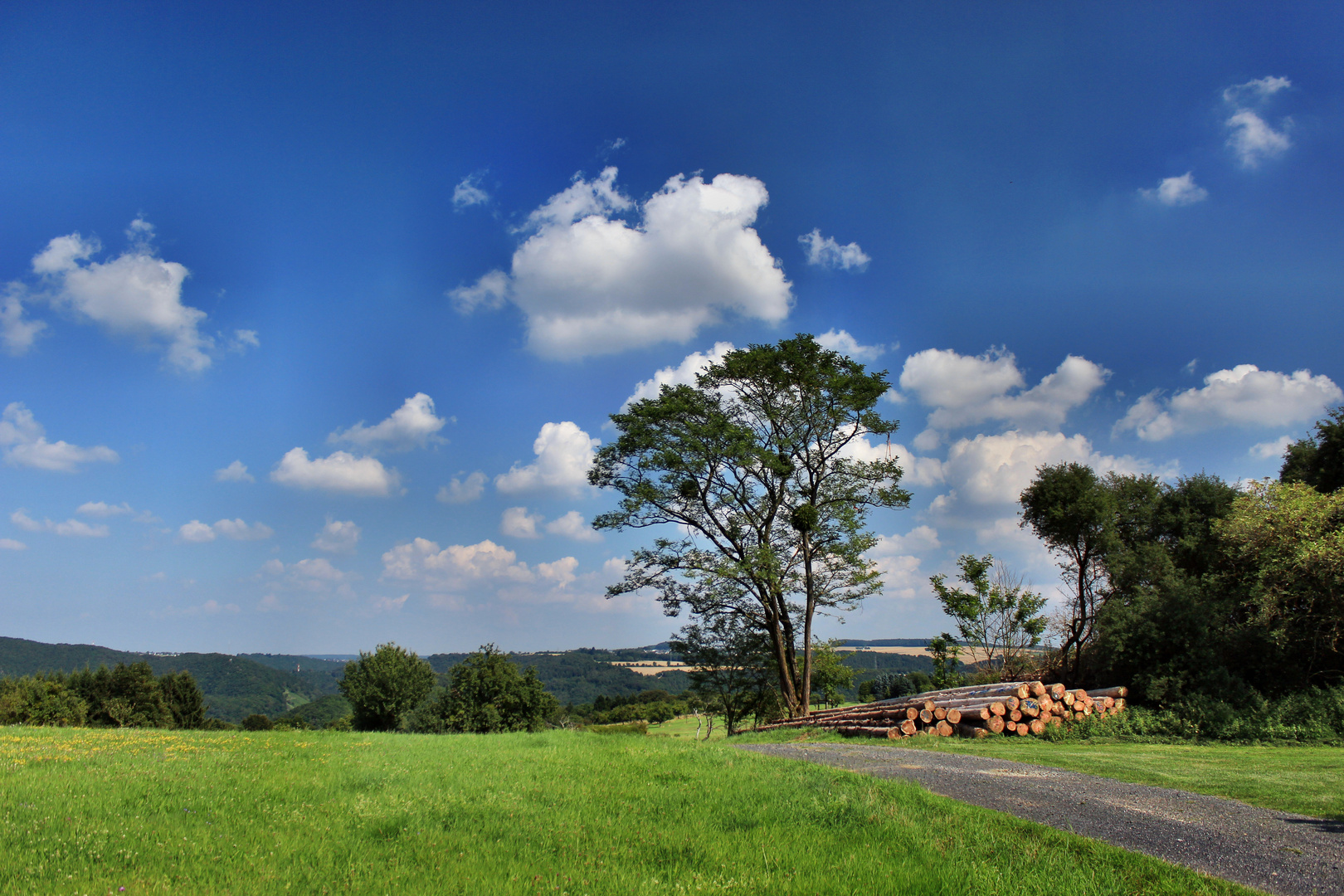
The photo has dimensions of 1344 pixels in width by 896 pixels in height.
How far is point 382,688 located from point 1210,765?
6106 cm

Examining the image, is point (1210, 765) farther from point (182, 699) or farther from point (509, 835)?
point (182, 699)

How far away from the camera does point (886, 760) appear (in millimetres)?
12461

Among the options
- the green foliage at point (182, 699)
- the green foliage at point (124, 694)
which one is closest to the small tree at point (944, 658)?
the green foliage at point (124, 694)

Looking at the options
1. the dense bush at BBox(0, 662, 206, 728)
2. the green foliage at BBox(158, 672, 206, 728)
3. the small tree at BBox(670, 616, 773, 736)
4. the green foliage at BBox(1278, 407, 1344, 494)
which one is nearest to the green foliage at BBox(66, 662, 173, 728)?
the dense bush at BBox(0, 662, 206, 728)

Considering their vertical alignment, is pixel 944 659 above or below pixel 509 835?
below

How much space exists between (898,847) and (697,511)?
20.0 metres

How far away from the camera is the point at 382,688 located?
5806 centimetres

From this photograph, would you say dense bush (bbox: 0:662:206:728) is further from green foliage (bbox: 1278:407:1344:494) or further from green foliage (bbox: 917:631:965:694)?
green foliage (bbox: 1278:407:1344:494)

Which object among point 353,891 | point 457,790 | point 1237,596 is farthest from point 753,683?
point 353,891

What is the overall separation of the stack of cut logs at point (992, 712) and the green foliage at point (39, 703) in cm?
6307

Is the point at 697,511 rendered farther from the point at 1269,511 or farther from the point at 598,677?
the point at 598,677

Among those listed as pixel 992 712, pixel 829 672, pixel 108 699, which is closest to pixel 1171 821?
pixel 992 712

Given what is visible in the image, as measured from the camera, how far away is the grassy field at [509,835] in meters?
4.82

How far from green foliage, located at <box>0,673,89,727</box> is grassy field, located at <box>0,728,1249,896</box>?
203 ft
